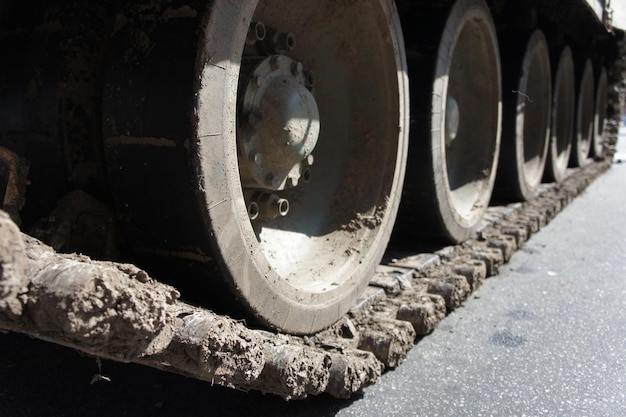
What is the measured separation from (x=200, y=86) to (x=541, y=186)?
5.16 metres

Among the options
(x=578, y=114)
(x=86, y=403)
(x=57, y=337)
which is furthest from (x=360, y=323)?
(x=578, y=114)

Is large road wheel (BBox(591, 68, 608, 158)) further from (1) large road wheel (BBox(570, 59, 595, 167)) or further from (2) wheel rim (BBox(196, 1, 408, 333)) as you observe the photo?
(2) wheel rim (BBox(196, 1, 408, 333))

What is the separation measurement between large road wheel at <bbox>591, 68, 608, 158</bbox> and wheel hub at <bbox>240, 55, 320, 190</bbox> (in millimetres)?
7325

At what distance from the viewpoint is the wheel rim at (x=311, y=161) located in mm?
1703

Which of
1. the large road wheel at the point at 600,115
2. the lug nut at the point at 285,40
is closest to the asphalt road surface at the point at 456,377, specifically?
the lug nut at the point at 285,40

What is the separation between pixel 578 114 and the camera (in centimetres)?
748

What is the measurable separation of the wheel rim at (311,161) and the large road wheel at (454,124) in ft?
1.48

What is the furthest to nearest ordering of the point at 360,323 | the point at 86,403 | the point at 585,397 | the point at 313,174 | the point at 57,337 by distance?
the point at 313,174, the point at 360,323, the point at 585,397, the point at 86,403, the point at 57,337

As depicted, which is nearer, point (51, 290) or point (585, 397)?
point (51, 290)

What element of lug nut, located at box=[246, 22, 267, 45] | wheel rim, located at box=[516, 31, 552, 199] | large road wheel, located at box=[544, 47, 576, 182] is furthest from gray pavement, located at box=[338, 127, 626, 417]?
large road wheel, located at box=[544, 47, 576, 182]

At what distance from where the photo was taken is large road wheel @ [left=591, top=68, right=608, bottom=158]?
866cm

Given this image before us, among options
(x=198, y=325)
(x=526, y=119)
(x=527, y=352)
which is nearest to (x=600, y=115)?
(x=526, y=119)

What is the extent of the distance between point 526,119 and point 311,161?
159 inches

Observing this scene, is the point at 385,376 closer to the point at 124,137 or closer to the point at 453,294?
the point at 453,294
